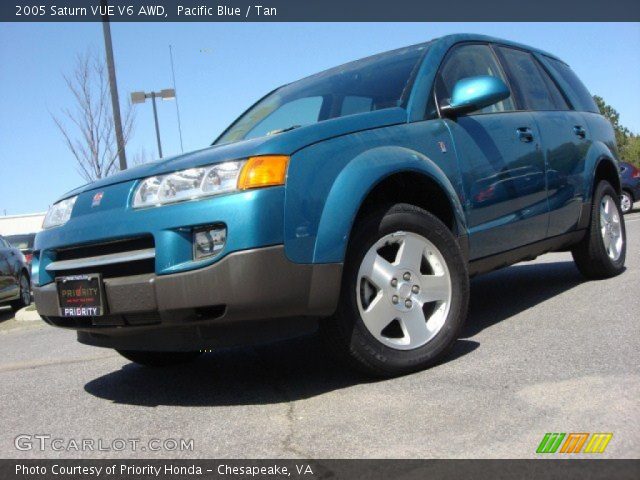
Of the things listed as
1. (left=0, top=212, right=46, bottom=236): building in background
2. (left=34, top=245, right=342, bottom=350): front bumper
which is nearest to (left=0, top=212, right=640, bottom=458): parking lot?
(left=34, top=245, right=342, bottom=350): front bumper

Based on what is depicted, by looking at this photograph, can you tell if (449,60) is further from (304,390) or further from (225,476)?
(225,476)

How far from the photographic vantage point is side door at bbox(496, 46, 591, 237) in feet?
15.1

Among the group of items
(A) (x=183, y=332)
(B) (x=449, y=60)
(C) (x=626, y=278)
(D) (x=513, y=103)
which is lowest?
(C) (x=626, y=278)

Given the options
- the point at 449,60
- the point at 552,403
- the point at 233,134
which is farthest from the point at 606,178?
the point at 552,403

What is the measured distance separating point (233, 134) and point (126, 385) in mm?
1845

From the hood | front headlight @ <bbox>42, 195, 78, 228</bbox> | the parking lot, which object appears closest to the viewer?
the parking lot

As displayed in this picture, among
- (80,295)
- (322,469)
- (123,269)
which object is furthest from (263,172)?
(322,469)

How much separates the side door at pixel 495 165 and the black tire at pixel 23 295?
8591 millimetres

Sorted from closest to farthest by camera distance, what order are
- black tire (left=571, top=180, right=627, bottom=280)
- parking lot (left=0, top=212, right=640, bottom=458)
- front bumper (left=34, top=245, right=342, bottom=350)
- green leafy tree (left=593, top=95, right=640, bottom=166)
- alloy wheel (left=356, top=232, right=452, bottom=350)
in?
parking lot (left=0, top=212, right=640, bottom=458) → front bumper (left=34, top=245, right=342, bottom=350) → alloy wheel (left=356, top=232, right=452, bottom=350) → black tire (left=571, top=180, right=627, bottom=280) → green leafy tree (left=593, top=95, right=640, bottom=166)

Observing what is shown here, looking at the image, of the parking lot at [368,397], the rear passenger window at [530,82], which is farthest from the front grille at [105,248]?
the rear passenger window at [530,82]

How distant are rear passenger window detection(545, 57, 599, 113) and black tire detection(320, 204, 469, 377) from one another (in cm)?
271

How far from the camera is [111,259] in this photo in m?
2.98

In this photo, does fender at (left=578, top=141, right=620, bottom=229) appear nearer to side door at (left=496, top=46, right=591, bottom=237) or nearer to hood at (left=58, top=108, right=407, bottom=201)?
side door at (left=496, top=46, right=591, bottom=237)

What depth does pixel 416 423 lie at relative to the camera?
2512 millimetres
